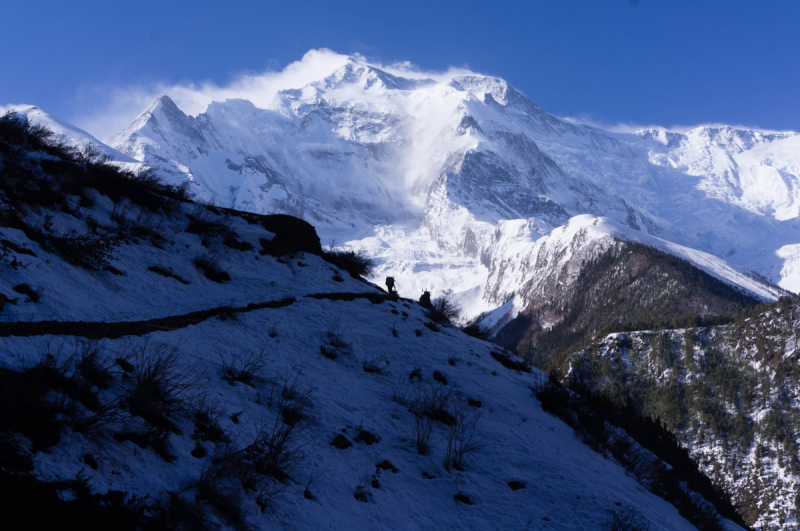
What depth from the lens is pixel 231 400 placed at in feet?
22.0

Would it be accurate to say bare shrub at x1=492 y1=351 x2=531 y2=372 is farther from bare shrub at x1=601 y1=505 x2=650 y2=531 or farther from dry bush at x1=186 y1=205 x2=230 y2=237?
dry bush at x1=186 y1=205 x2=230 y2=237

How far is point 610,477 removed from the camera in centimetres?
819

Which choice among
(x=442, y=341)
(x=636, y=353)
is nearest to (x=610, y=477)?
(x=442, y=341)

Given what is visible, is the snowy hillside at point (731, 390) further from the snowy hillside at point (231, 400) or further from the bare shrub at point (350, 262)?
the snowy hillside at point (231, 400)

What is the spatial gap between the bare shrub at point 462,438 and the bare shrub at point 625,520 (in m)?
2.04

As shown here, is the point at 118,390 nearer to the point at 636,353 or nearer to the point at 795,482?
the point at 795,482

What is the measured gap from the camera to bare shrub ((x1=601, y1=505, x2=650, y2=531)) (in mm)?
6215

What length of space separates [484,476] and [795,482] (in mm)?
108628

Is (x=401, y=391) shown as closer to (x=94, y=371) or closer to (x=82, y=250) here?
(x=94, y=371)

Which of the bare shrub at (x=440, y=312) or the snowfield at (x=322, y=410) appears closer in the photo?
the snowfield at (x=322, y=410)

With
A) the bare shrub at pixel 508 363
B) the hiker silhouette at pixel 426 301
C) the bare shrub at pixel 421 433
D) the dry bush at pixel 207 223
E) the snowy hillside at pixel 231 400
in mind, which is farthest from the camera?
the hiker silhouette at pixel 426 301

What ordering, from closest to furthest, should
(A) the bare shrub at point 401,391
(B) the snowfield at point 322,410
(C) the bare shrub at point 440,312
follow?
(B) the snowfield at point 322,410
(A) the bare shrub at point 401,391
(C) the bare shrub at point 440,312

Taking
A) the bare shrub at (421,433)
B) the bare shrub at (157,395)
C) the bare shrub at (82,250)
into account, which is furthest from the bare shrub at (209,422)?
the bare shrub at (82,250)

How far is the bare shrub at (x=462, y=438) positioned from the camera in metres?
7.06
